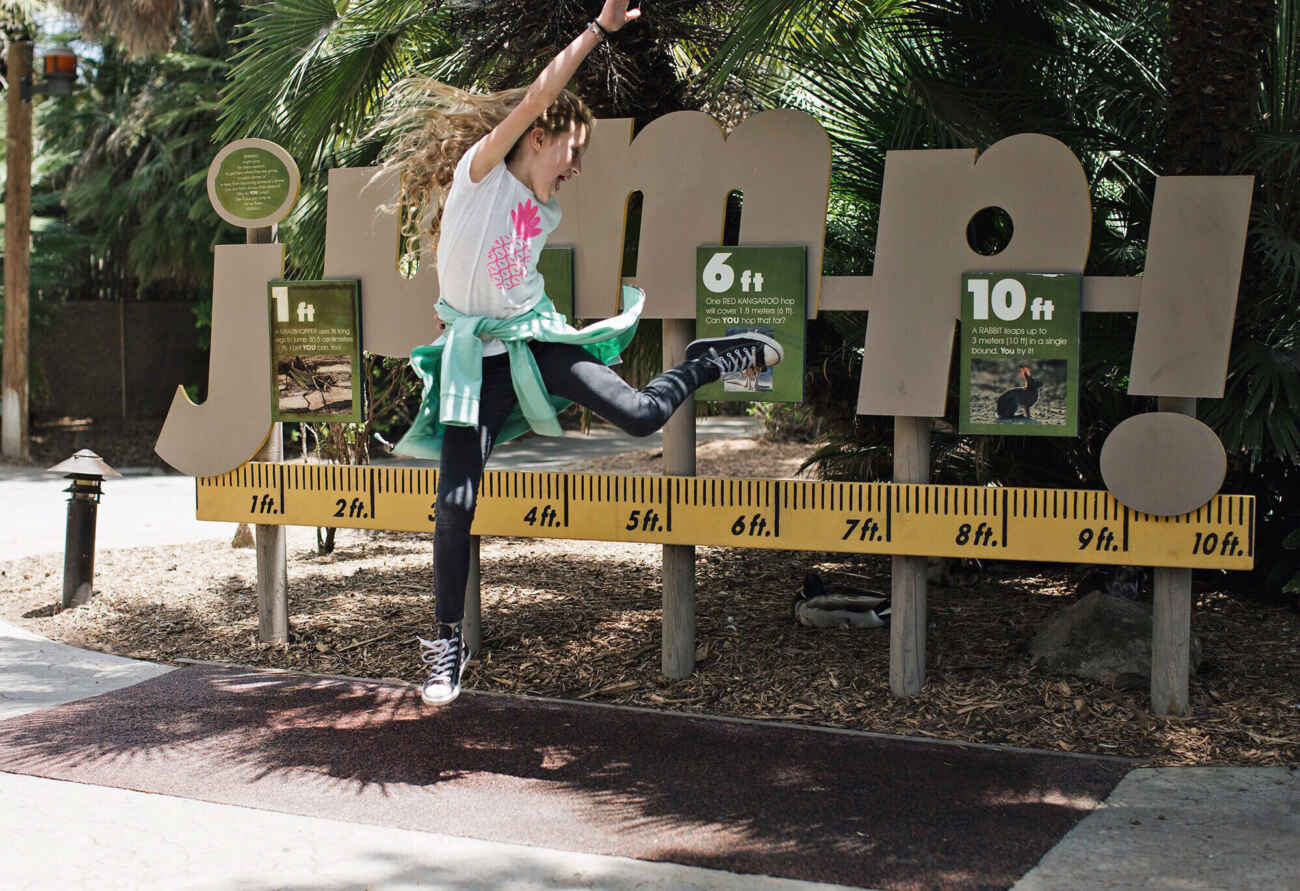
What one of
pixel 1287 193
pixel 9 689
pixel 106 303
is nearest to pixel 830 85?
pixel 1287 193

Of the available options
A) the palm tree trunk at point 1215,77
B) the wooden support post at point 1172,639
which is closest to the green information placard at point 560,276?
the wooden support post at point 1172,639

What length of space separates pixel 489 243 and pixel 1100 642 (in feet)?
9.29

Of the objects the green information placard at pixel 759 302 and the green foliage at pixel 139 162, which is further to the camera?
the green foliage at pixel 139 162

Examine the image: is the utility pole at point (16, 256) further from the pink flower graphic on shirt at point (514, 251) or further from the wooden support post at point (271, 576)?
the pink flower graphic on shirt at point (514, 251)

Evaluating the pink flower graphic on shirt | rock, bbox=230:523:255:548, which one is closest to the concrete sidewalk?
the pink flower graphic on shirt

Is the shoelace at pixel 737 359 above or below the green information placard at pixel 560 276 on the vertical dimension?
below

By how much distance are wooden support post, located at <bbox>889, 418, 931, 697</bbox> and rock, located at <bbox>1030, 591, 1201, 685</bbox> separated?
1.88 feet

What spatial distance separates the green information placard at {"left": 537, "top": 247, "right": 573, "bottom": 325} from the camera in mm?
5273

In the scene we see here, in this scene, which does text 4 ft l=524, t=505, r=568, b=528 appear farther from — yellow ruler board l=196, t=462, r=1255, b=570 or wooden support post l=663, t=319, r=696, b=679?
wooden support post l=663, t=319, r=696, b=679

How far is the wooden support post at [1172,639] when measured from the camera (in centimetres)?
465

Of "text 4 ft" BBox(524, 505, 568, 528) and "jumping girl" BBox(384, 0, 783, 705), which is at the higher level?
"jumping girl" BBox(384, 0, 783, 705)

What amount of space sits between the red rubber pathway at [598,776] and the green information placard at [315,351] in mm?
1280

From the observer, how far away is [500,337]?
167 inches

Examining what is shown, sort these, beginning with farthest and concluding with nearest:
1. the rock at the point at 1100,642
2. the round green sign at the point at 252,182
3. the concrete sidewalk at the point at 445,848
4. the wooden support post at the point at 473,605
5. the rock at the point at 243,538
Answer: the rock at the point at 243,538
the round green sign at the point at 252,182
the wooden support post at the point at 473,605
the rock at the point at 1100,642
the concrete sidewalk at the point at 445,848
